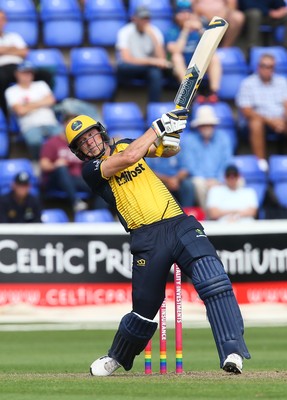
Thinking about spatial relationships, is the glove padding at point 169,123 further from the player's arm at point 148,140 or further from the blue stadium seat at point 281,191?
the blue stadium seat at point 281,191

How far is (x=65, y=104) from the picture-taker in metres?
14.9

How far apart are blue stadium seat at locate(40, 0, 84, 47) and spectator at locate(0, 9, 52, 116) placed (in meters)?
0.88

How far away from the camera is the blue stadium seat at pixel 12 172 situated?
14602mm

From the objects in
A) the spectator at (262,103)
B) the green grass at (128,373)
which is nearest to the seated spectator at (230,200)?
the spectator at (262,103)

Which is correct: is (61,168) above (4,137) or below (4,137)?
below

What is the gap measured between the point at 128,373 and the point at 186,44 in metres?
8.35

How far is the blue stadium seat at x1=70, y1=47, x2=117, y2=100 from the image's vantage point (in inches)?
627

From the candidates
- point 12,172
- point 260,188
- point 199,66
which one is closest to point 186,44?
point 260,188

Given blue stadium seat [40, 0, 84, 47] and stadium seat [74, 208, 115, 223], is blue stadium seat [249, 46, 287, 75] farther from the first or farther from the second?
stadium seat [74, 208, 115, 223]

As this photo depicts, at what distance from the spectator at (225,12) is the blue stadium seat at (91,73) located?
5.03 ft

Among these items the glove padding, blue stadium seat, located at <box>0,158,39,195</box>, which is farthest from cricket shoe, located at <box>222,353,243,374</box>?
blue stadium seat, located at <box>0,158,39,195</box>

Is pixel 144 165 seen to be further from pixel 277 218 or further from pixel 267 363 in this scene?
pixel 277 218

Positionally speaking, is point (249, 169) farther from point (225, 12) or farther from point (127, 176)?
point (127, 176)

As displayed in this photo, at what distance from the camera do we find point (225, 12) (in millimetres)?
16406
